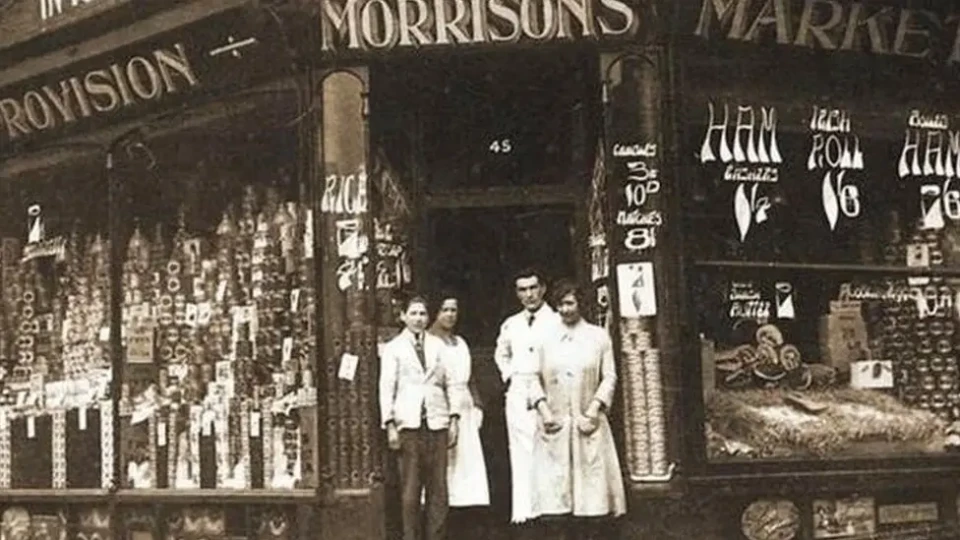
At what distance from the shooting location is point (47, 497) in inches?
423

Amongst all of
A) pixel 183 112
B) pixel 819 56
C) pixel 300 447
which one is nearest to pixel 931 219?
pixel 819 56

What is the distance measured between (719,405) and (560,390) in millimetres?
977

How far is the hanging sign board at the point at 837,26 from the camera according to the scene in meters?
9.15

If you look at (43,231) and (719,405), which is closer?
(719,405)

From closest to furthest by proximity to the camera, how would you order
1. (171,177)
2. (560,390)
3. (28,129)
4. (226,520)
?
1. (560,390)
2. (226,520)
3. (171,177)
4. (28,129)

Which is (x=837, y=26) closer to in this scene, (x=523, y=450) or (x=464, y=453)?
(x=523, y=450)

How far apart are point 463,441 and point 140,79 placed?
334 cm

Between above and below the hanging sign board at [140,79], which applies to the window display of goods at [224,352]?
below

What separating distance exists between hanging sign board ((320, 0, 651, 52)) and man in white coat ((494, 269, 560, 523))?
140cm

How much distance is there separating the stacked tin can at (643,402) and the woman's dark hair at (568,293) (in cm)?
37

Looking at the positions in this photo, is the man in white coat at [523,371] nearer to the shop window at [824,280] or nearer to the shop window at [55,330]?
the shop window at [824,280]

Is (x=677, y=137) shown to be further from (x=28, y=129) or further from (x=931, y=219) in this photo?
(x=28, y=129)

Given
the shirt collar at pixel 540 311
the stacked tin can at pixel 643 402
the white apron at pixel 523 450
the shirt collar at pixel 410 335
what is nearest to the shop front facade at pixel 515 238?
the stacked tin can at pixel 643 402

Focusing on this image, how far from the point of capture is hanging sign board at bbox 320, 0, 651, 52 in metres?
8.80
